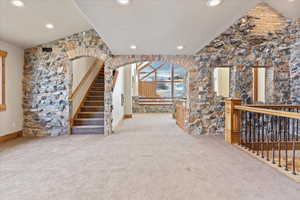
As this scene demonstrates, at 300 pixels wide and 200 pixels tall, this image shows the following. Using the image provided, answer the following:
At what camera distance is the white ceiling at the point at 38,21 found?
3.47 m

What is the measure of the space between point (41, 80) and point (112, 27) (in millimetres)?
3110

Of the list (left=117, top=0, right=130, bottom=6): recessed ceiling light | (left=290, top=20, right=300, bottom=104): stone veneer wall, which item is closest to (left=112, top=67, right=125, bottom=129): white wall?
(left=117, top=0, right=130, bottom=6): recessed ceiling light

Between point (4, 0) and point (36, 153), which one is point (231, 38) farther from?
point (36, 153)

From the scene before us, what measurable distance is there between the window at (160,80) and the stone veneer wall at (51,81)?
8.98 metres

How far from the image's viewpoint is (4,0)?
10.3 ft

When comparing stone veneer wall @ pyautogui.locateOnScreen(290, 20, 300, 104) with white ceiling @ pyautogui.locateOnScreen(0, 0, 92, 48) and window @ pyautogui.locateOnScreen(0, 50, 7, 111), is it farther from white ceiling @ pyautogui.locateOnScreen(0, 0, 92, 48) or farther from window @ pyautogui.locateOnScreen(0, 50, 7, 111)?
window @ pyautogui.locateOnScreen(0, 50, 7, 111)

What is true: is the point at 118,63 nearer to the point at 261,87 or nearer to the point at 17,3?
the point at 17,3

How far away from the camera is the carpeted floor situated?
2.15m

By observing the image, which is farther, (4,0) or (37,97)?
(37,97)

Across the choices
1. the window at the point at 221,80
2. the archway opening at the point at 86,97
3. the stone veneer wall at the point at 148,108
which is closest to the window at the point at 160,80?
the stone veneer wall at the point at 148,108

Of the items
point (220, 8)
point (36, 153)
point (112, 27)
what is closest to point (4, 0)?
point (112, 27)

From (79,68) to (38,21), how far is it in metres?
2.62

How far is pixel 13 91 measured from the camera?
4824mm

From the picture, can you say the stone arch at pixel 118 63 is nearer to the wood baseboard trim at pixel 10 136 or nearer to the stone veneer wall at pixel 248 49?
the stone veneer wall at pixel 248 49
